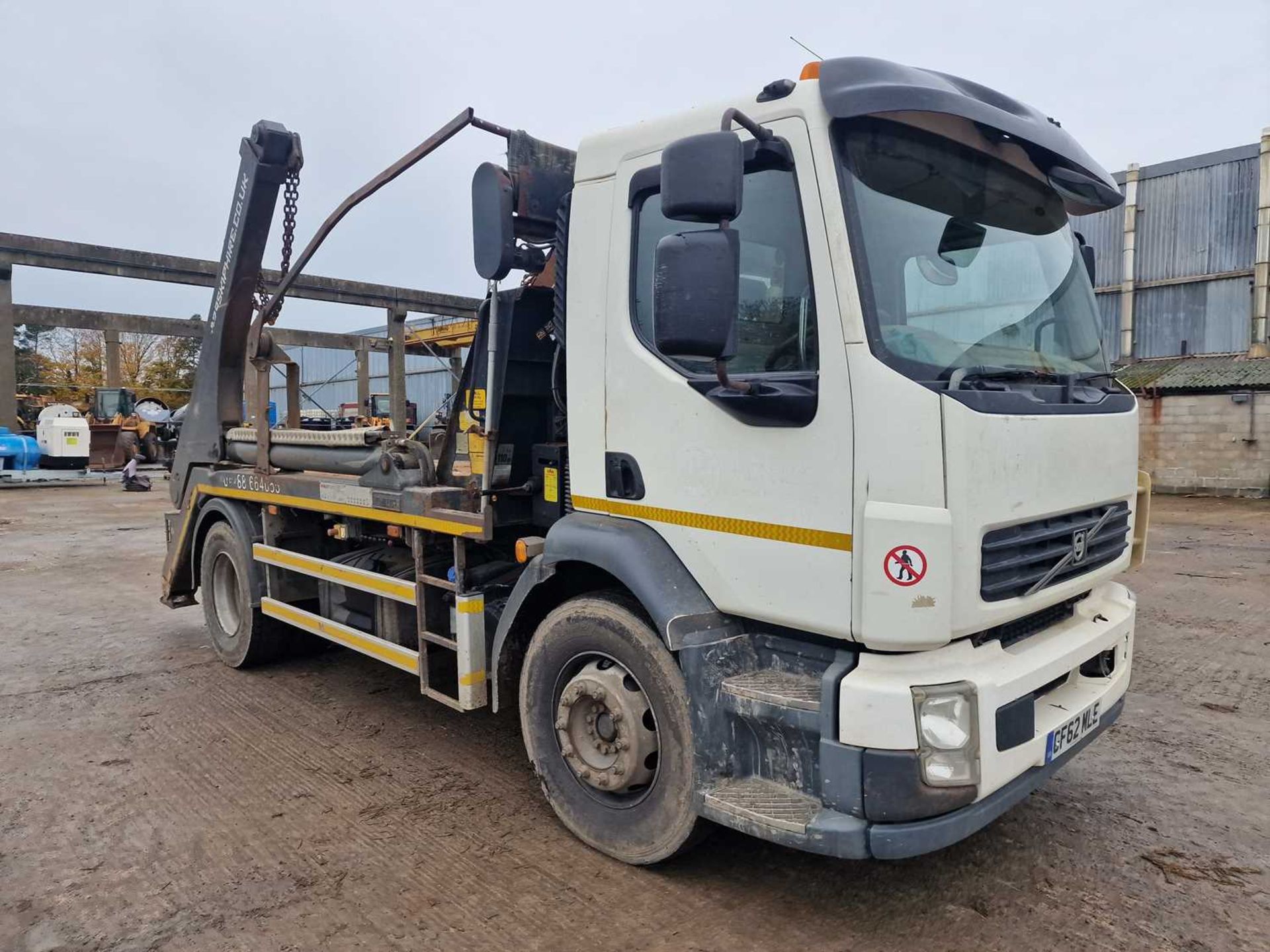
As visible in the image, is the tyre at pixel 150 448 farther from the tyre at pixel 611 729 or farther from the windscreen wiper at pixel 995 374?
the windscreen wiper at pixel 995 374

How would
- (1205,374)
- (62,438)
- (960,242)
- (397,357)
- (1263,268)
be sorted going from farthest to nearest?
(397,357) < (62,438) < (1263,268) < (1205,374) < (960,242)

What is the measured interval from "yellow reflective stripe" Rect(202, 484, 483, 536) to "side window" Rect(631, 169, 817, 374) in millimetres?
1546

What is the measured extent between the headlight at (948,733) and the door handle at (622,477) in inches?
46.3

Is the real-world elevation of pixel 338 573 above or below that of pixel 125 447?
below

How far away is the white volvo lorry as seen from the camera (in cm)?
240

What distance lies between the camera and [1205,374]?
58.7ft

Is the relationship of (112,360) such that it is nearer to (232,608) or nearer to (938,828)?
(232,608)

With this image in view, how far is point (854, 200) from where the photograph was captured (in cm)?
251

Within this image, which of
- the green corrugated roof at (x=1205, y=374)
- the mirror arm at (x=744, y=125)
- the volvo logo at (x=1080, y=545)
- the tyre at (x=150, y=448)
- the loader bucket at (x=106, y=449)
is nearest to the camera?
the mirror arm at (x=744, y=125)

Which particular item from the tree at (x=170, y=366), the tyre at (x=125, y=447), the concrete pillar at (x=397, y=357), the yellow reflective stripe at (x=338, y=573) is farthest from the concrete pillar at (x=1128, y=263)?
the tree at (x=170, y=366)

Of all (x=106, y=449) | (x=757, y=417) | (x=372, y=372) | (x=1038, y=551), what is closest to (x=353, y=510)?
(x=757, y=417)

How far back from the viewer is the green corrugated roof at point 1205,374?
16.9 metres

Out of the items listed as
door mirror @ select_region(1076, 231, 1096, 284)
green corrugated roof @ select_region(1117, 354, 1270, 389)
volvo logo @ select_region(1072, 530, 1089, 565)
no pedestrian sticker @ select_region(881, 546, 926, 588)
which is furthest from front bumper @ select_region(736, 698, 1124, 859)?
green corrugated roof @ select_region(1117, 354, 1270, 389)

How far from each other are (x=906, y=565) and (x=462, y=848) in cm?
204
